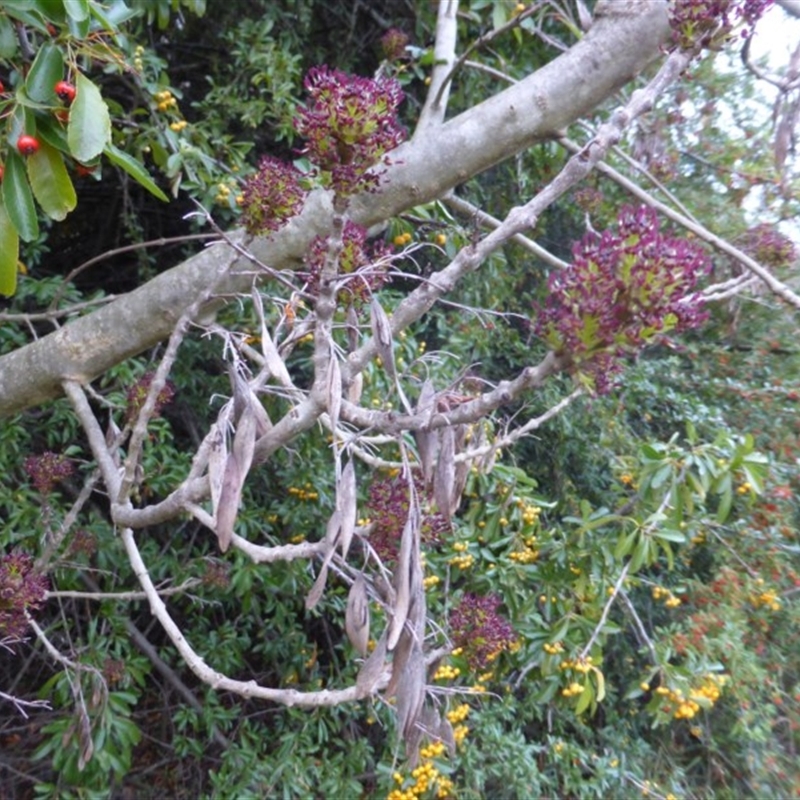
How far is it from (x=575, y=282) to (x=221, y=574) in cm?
151

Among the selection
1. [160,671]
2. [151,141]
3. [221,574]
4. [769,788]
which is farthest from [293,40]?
[769,788]

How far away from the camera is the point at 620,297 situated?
801 millimetres

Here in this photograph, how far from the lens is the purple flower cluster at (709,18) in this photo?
1.08m

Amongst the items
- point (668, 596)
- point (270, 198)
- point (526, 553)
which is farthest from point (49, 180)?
point (668, 596)

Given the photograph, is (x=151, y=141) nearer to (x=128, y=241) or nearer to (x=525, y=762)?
(x=128, y=241)

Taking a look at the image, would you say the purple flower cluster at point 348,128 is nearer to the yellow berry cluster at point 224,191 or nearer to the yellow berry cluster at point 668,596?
the yellow berry cluster at point 224,191

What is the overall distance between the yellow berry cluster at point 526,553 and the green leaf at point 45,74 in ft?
5.12

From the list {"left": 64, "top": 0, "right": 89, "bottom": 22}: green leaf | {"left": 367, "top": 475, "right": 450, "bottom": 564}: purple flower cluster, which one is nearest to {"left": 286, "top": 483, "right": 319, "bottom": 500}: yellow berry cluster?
{"left": 367, "top": 475, "right": 450, "bottom": 564}: purple flower cluster

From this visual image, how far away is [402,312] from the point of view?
105cm

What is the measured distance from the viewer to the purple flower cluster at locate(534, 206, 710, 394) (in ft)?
2.58

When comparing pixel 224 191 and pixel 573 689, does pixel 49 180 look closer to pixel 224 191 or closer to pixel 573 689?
pixel 224 191

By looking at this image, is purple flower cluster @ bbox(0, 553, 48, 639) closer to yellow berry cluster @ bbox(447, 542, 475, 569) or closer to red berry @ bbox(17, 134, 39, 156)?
red berry @ bbox(17, 134, 39, 156)

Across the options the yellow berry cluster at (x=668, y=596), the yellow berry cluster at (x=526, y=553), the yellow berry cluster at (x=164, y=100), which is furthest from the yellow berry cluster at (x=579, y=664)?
the yellow berry cluster at (x=164, y=100)

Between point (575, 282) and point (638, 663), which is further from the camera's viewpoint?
point (638, 663)
